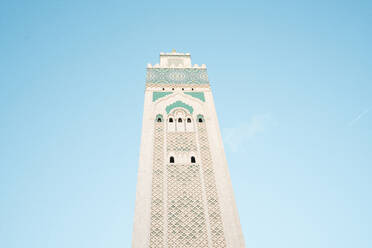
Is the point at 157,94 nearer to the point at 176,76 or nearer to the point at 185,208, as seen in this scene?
the point at 176,76

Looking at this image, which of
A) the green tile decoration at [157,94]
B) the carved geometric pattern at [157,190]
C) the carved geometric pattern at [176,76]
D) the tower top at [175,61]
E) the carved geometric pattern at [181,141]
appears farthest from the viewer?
the tower top at [175,61]

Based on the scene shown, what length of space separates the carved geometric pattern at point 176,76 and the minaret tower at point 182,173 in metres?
0.02

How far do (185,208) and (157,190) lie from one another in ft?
1.81

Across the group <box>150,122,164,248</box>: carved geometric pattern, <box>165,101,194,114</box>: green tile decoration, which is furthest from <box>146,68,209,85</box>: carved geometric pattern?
<box>150,122,164,248</box>: carved geometric pattern

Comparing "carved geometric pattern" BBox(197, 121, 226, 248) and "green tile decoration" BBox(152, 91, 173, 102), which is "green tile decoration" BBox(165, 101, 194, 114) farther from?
"carved geometric pattern" BBox(197, 121, 226, 248)

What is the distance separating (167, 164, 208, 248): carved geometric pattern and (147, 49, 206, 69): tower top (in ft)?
10.5

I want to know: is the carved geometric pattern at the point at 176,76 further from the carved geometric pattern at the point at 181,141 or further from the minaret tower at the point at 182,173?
the carved geometric pattern at the point at 181,141

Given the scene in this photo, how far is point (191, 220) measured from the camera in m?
4.73

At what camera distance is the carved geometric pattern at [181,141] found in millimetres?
5784

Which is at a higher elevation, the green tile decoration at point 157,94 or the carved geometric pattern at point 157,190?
the green tile decoration at point 157,94

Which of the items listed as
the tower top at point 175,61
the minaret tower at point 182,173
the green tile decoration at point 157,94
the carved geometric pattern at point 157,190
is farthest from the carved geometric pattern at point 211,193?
the tower top at point 175,61

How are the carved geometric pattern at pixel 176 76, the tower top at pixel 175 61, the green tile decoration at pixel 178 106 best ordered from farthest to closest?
the tower top at pixel 175 61 → the carved geometric pattern at pixel 176 76 → the green tile decoration at pixel 178 106
